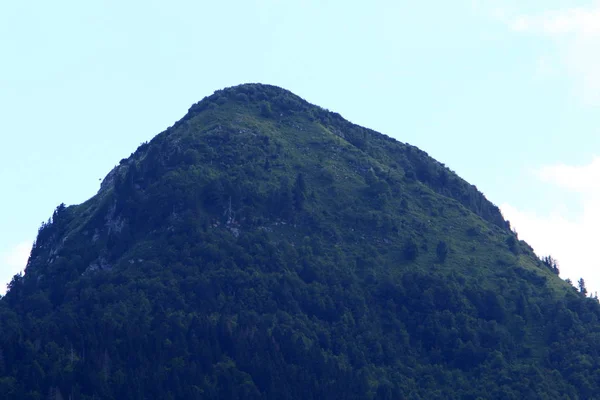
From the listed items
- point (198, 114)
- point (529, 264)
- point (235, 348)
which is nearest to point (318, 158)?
point (198, 114)

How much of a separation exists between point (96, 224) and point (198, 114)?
106 feet

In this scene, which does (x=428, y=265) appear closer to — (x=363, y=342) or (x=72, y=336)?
(x=363, y=342)

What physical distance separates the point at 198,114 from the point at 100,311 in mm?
57842

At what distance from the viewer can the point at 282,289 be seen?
474ft

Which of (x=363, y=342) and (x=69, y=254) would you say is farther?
(x=69, y=254)

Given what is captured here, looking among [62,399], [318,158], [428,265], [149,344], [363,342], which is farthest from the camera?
[318,158]

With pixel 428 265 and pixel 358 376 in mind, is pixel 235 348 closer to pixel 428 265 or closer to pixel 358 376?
pixel 358 376

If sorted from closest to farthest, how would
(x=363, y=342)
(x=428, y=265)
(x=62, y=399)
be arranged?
(x=62, y=399) → (x=363, y=342) → (x=428, y=265)

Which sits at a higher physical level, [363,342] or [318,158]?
[318,158]

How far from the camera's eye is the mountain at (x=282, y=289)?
12888cm

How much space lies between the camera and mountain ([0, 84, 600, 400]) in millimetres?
128875

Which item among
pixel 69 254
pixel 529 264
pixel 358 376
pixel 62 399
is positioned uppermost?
pixel 529 264

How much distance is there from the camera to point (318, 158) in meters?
176

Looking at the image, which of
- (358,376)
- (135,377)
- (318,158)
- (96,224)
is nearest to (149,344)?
(135,377)
